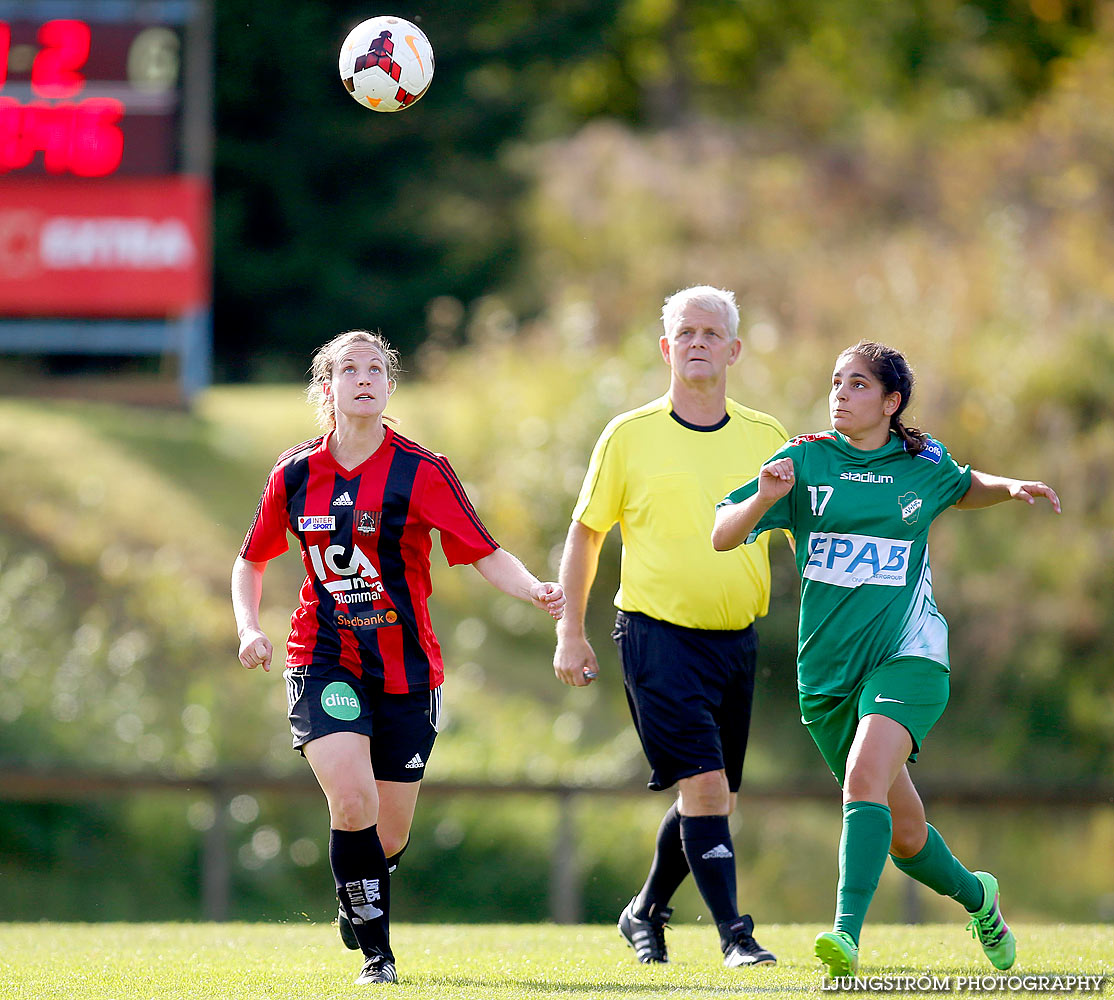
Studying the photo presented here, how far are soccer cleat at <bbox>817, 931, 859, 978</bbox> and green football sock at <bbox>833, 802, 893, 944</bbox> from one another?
76mm

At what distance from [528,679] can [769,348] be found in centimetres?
456

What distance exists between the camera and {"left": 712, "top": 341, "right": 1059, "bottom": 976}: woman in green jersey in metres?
4.87

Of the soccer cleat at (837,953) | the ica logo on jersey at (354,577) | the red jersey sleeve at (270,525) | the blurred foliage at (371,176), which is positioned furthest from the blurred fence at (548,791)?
the blurred foliage at (371,176)

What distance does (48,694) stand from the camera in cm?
1388

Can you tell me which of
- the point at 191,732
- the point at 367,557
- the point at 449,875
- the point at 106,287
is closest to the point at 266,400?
the point at 106,287

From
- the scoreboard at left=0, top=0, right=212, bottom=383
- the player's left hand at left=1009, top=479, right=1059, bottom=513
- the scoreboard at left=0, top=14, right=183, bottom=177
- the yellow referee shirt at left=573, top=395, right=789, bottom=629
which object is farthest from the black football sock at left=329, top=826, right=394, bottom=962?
the scoreboard at left=0, top=14, right=183, bottom=177

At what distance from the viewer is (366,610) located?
5102 millimetres

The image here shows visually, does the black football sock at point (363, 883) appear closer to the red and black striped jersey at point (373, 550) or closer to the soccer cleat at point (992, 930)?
the red and black striped jersey at point (373, 550)

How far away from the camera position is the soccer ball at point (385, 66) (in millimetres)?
6852

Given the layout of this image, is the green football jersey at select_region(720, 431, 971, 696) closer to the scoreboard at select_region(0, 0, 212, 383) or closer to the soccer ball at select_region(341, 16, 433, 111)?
the soccer ball at select_region(341, 16, 433, 111)

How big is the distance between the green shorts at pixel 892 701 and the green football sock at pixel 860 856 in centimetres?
24

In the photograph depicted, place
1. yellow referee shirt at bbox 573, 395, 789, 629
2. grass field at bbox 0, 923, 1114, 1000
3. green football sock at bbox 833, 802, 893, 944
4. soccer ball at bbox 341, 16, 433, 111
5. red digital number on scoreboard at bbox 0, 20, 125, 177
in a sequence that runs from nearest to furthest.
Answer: green football sock at bbox 833, 802, 893, 944 < grass field at bbox 0, 923, 1114, 1000 < yellow referee shirt at bbox 573, 395, 789, 629 < soccer ball at bbox 341, 16, 433, 111 < red digital number on scoreboard at bbox 0, 20, 125, 177

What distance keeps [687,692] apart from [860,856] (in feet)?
3.25

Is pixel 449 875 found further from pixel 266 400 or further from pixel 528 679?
pixel 266 400
